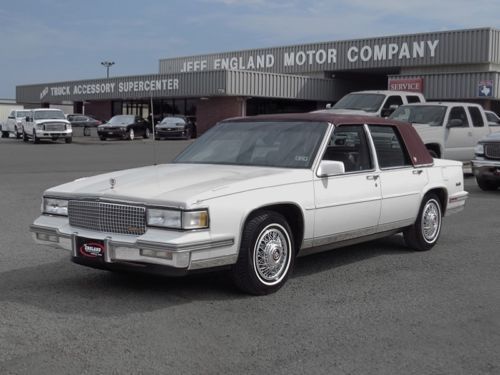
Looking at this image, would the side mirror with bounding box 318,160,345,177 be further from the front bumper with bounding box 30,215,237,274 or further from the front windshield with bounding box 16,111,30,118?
the front windshield with bounding box 16,111,30,118

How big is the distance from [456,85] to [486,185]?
2519cm

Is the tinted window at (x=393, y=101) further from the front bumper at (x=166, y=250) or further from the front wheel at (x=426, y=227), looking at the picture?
the front bumper at (x=166, y=250)

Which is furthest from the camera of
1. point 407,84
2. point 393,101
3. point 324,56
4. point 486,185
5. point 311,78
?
point 324,56

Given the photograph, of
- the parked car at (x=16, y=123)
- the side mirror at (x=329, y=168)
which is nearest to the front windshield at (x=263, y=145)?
the side mirror at (x=329, y=168)

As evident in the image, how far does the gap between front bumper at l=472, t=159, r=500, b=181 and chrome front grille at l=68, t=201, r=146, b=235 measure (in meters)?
10.4

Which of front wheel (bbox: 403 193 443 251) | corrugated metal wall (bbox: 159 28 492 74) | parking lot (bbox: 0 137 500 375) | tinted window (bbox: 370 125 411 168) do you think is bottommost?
parking lot (bbox: 0 137 500 375)

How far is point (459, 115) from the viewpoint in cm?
1684

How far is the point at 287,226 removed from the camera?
229 inches

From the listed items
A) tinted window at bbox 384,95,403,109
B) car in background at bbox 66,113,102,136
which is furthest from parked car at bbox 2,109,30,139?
tinted window at bbox 384,95,403,109

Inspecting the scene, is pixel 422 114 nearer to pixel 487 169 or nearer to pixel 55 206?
pixel 487 169

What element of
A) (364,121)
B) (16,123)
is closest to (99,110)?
(16,123)

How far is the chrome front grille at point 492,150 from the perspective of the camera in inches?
545

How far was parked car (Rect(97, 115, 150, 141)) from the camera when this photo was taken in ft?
129

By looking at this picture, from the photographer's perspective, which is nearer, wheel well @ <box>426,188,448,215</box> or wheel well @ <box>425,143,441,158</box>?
wheel well @ <box>426,188,448,215</box>
